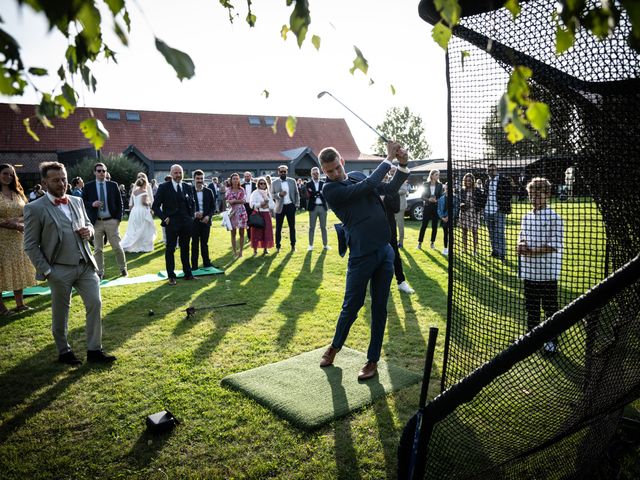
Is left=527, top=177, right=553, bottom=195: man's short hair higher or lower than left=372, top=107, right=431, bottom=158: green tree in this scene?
lower

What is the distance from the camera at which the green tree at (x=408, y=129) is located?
82.0 m

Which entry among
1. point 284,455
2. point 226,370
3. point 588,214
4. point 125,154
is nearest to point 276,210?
point 226,370

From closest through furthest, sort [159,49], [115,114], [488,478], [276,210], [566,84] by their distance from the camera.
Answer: [159,49] < [566,84] < [488,478] < [276,210] < [115,114]

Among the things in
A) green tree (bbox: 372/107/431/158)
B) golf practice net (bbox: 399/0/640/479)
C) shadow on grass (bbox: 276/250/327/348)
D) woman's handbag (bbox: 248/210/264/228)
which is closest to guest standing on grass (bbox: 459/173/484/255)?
golf practice net (bbox: 399/0/640/479)

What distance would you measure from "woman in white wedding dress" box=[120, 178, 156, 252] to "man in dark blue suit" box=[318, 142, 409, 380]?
9.86m

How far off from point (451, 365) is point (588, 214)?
1227mm

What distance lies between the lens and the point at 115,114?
3819 centimetres

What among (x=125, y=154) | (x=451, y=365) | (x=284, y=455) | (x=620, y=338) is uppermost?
(x=125, y=154)

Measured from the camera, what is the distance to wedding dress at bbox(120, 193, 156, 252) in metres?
12.8

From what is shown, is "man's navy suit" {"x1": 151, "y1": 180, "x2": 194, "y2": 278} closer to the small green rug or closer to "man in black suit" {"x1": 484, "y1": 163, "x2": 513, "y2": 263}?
the small green rug

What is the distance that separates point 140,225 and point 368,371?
35.1ft

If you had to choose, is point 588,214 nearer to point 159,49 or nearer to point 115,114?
point 159,49

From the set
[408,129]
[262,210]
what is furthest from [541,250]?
[408,129]

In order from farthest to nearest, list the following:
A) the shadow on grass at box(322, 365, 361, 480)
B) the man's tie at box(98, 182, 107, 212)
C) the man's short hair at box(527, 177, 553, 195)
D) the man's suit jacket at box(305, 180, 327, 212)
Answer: the man's suit jacket at box(305, 180, 327, 212)
the man's tie at box(98, 182, 107, 212)
the shadow on grass at box(322, 365, 361, 480)
the man's short hair at box(527, 177, 553, 195)
